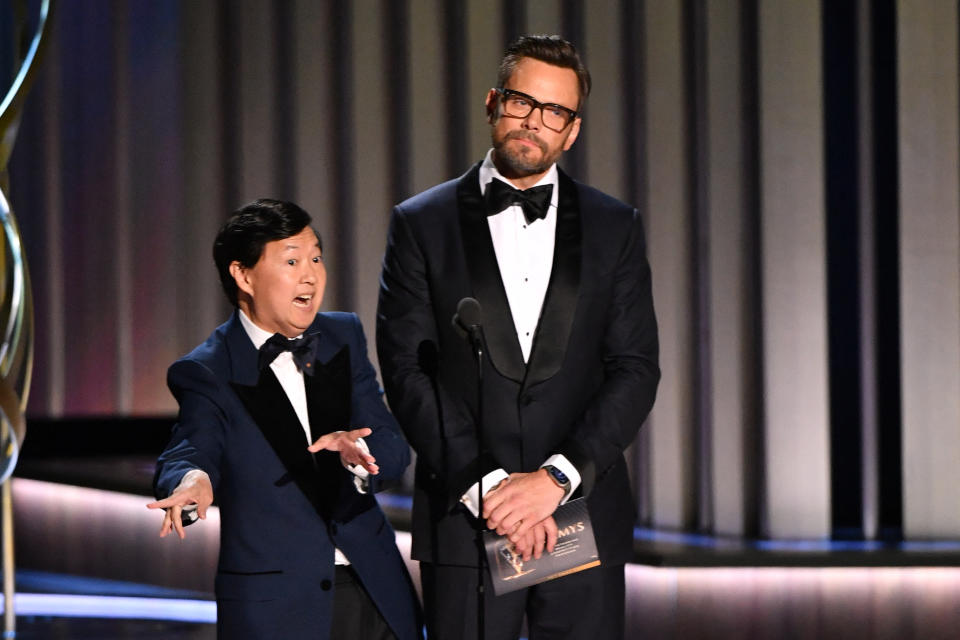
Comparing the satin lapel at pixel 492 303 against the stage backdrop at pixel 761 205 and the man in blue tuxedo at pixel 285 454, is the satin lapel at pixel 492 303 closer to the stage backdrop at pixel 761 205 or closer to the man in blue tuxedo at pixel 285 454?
the man in blue tuxedo at pixel 285 454

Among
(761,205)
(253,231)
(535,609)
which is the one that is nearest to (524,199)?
(253,231)

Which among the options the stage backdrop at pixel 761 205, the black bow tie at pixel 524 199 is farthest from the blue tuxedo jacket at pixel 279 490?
the stage backdrop at pixel 761 205

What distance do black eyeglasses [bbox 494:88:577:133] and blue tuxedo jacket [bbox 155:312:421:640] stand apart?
48 cm

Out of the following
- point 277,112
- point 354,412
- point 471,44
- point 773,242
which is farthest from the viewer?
point 277,112

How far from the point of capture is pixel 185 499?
1729 millimetres

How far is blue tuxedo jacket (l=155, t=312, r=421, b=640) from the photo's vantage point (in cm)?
190

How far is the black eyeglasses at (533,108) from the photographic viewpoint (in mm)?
1972

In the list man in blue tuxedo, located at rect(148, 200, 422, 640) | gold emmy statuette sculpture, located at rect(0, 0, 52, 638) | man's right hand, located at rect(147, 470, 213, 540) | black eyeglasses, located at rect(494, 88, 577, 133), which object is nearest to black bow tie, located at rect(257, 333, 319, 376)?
man in blue tuxedo, located at rect(148, 200, 422, 640)

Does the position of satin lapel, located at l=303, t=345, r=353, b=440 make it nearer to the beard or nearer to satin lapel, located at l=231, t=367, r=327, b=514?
satin lapel, located at l=231, t=367, r=327, b=514

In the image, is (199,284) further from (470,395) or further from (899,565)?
(470,395)

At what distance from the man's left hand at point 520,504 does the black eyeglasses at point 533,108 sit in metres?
0.56

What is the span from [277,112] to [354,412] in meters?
3.39

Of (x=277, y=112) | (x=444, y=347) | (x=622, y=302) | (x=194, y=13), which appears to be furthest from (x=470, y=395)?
(x=194, y=13)

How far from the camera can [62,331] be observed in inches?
227
